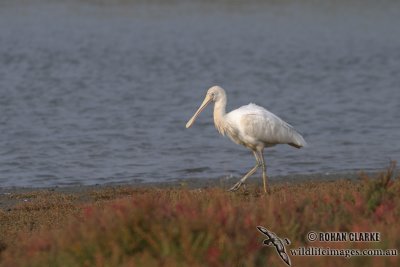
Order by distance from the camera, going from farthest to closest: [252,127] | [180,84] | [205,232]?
[180,84]
[252,127]
[205,232]

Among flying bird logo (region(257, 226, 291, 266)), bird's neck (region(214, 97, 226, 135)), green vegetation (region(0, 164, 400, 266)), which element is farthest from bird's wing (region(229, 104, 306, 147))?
flying bird logo (region(257, 226, 291, 266))

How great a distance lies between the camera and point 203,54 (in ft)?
99.6

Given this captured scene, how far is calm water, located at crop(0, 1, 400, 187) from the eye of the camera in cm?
1570

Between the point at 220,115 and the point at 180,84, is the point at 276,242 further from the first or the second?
the point at 180,84

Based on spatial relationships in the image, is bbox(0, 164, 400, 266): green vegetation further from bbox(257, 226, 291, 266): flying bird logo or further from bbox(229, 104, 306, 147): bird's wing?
bbox(229, 104, 306, 147): bird's wing

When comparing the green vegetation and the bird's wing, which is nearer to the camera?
the green vegetation

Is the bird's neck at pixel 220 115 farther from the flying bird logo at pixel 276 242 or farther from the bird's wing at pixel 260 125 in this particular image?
the flying bird logo at pixel 276 242

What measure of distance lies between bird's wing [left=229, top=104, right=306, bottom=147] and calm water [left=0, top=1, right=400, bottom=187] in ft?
7.13

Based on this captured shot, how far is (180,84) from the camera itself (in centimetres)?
2478

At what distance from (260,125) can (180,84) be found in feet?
41.3

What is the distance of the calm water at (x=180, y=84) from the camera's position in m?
15.7

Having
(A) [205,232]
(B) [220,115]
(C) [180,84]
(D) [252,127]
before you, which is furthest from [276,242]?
(C) [180,84]

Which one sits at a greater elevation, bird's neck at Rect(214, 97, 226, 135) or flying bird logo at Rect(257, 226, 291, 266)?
bird's neck at Rect(214, 97, 226, 135)

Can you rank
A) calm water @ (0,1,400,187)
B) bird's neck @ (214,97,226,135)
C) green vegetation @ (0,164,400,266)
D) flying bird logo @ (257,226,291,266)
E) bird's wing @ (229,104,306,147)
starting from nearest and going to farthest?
green vegetation @ (0,164,400,266)
flying bird logo @ (257,226,291,266)
bird's wing @ (229,104,306,147)
bird's neck @ (214,97,226,135)
calm water @ (0,1,400,187)
